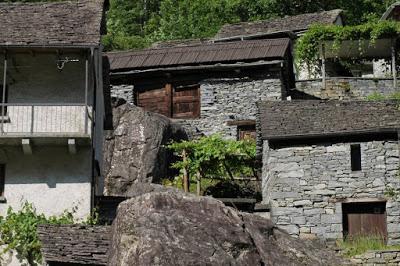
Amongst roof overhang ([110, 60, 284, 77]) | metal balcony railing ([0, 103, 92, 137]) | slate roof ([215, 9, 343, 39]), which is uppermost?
slate roof ([215, 9, 343, 39])

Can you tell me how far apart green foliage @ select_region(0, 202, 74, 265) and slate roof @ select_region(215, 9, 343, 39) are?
63.3 feet

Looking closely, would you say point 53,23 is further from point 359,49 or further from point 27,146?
point 359,49

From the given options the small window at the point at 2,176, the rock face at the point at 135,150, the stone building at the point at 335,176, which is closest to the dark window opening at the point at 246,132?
the rock face at the point at 135,150

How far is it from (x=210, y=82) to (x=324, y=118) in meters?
8.00

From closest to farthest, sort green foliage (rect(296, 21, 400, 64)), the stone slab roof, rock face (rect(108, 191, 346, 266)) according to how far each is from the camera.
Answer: rock face (rect(108, 191, 346, 266))
the stone slab roof
green foliage (rect(296, 21, 400, 64))

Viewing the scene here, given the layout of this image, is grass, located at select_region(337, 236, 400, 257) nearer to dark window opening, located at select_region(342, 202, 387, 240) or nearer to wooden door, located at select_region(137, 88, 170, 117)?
dark window opening, located at select_region(342, 202, 387, 240)

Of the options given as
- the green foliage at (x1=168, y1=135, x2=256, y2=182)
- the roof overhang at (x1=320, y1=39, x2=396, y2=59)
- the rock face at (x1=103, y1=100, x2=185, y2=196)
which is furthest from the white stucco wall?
the roof overhang at (x1=320, y1=39, x2=396, y2=59)

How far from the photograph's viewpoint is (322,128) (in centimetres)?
2214

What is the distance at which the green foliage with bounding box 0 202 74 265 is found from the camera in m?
20.2

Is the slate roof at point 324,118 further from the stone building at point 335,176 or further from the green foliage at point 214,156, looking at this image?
the green foliage at point 214,156

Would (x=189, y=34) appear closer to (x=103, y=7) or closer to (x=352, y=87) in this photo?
(x=352, y=87)

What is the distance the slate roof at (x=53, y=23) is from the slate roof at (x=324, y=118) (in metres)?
5.41

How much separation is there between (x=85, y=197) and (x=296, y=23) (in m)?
20.1

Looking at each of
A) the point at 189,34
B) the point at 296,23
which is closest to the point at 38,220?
the point at 296,23
